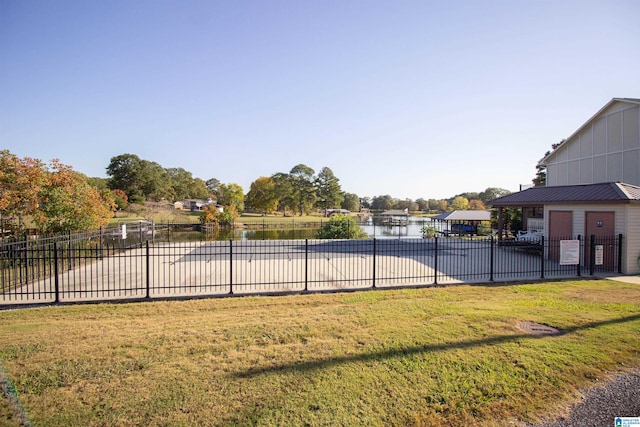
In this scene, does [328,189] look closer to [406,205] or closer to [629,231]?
[406,205]

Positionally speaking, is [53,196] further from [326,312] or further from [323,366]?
[323,366]

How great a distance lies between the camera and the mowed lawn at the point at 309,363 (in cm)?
351

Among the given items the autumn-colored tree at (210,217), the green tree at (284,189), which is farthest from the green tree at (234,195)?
the autumn-colored tree at (210,217)

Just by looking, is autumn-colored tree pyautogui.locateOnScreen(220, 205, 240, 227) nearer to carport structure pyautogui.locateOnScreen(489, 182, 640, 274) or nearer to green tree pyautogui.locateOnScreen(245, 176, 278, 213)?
green tree pyautogui.locateOnScreen(245, 176, 278, 213)

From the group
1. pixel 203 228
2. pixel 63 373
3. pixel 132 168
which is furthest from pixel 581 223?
pixel 132 168

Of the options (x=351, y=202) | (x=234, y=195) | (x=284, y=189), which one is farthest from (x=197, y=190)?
(x=351, y=202)

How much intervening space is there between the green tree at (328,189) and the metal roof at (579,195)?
58723 mm

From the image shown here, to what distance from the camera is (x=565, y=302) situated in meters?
7.75

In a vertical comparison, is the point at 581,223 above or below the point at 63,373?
above

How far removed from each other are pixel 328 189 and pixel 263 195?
1581cm

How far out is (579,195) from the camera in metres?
14.1

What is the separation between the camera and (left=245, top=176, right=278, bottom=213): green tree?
255 feet

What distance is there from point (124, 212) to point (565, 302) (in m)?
61.7

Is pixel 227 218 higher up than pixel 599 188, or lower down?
lower down
